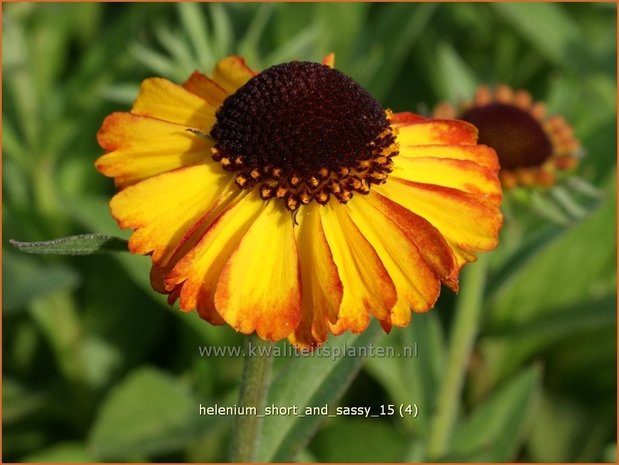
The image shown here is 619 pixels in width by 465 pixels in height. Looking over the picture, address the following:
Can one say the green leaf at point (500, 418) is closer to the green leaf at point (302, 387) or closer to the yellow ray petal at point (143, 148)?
the green leaf at point (302, 387)

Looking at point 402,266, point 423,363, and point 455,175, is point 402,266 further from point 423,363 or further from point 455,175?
point 423,363

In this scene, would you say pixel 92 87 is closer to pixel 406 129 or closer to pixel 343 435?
pixel 343 435

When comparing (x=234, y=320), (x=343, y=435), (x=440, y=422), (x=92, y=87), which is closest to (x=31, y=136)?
(x=92, y=87)

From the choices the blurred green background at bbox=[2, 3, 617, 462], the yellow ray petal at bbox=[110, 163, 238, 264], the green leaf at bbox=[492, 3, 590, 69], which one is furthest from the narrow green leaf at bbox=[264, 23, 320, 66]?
the yellow ray petal at bbox=[110, 163, 238, 264]

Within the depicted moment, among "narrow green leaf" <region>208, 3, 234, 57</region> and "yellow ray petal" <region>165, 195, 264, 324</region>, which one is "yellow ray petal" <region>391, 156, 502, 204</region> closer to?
"yellow ray petal" <region>165, 195, 264, 324</region>

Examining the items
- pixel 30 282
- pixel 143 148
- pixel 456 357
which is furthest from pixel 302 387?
pixel 30 282
